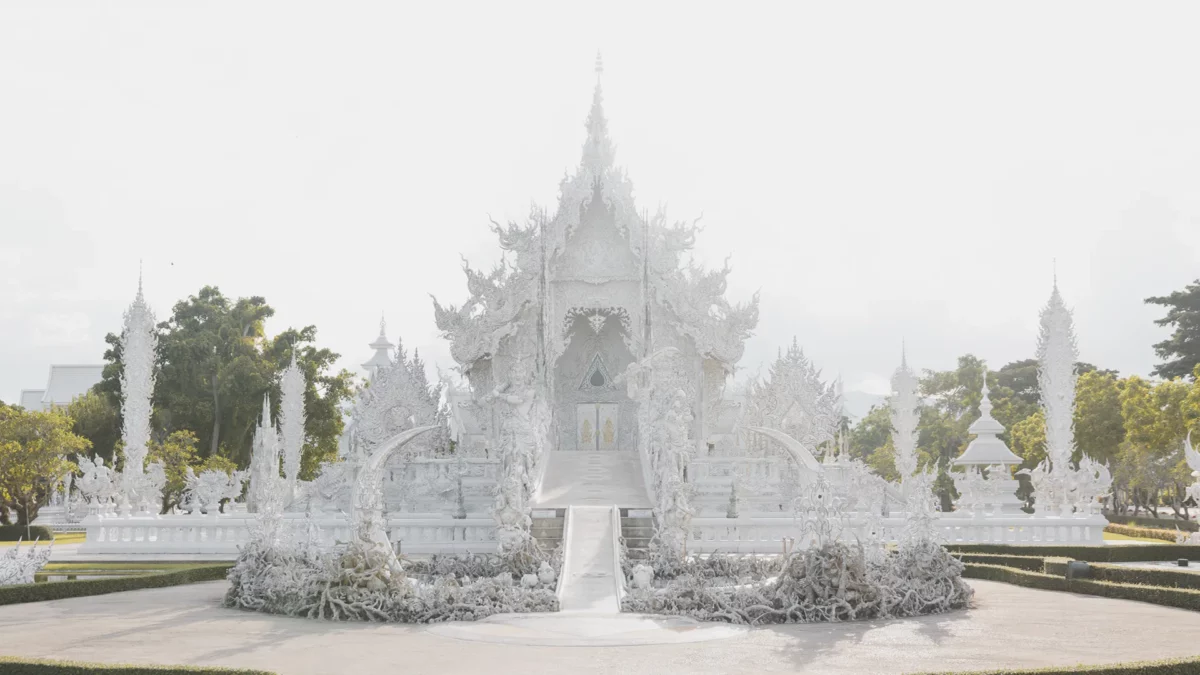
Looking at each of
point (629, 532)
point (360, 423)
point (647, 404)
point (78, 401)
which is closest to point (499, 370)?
point (360, 423)

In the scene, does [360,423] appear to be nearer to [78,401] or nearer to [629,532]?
[629,532]

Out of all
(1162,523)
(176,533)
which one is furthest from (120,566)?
(1162,523)

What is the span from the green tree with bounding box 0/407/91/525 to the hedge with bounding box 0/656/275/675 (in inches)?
969

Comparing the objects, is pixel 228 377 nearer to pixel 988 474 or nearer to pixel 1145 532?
pixel 988 474

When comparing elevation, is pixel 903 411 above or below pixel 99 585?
above

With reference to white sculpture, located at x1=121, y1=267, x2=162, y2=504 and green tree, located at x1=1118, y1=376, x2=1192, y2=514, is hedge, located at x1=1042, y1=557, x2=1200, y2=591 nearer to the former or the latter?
green tree, located at x1=1118, y1=376, x2=1192, y2=514

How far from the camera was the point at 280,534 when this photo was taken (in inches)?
587

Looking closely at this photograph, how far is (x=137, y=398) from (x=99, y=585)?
9784 mm

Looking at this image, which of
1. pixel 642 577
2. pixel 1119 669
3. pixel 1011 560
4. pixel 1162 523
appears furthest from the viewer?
pixel 1162 523

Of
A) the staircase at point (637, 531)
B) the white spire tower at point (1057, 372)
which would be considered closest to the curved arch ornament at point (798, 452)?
the staircase at point (637, 531)

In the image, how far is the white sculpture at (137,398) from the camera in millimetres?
23453

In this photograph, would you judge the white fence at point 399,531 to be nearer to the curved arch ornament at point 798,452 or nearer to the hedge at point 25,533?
the curved arch ornament at point 798,452

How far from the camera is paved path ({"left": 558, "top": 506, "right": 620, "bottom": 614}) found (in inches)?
545

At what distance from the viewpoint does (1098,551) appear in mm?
19844
